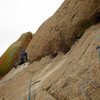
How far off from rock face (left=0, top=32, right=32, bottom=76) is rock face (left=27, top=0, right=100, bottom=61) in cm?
824

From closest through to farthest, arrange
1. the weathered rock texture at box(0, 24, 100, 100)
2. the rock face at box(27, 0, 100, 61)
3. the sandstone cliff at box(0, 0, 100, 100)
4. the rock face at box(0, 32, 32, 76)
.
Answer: the weathered rock texture at box(0, 24, 100, 100), the sandstone cliff at box(0, 0, 100, 100), the rock face at box(27, 0, 100, 61), the rock face at box(0, 32, 32, 76)

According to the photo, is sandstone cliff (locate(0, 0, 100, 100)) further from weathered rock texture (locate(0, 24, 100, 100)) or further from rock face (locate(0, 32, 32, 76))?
rock face (locate(0, 32, 32, 76))

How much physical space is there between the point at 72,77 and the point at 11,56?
16228 millimetres

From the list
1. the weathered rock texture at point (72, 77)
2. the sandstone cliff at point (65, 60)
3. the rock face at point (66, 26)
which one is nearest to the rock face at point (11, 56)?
the sandstone cliff at point (65, 60)

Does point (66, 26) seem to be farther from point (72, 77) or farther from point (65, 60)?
point (72, 77)

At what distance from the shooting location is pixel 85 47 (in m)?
13.9

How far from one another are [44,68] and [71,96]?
516cm

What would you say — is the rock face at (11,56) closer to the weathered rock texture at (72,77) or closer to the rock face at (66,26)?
the rock face at (66,26)

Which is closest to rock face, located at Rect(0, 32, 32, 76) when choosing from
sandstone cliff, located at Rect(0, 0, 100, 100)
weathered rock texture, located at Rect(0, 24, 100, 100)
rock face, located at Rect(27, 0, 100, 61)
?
sandstone cliff, located at Rect(0, 0, 100, 100)

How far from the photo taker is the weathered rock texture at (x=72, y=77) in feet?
39.3

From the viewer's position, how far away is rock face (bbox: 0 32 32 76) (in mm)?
28297

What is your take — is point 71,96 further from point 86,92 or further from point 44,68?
point 44,68

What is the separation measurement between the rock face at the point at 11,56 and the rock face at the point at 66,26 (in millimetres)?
8236

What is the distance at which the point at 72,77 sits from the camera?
12742 millimetres
